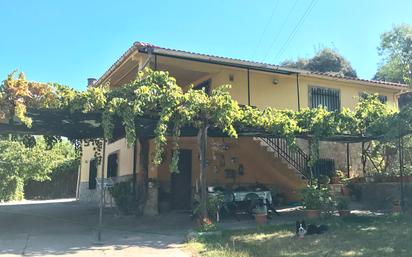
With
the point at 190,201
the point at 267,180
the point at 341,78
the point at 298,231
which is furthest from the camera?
the point at 341,78

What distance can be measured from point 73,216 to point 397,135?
36.2 feet

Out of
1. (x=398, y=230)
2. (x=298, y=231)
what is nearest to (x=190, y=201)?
(x=298, y=231)

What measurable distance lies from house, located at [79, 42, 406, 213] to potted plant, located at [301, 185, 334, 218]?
11.5 feet

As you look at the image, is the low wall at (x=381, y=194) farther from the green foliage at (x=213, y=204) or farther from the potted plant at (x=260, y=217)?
the green foliage at (x=213, y=204)

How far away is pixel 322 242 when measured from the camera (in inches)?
372

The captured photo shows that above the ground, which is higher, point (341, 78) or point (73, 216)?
point (341, 78)

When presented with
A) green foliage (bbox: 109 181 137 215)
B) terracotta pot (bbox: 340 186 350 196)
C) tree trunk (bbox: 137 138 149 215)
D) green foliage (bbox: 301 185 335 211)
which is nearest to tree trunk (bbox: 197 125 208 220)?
green foliage (bbox: 301 185 335 211)

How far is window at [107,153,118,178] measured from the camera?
19341 millimetres

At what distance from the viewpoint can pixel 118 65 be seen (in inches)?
632

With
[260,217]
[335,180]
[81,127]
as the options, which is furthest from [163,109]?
[335,180]

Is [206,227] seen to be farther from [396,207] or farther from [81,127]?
[396,207]

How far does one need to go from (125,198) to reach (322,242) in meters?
8.00

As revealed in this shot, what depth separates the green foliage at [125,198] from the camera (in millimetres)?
15336

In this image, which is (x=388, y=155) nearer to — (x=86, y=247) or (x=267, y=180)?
(x=267, y=180)
